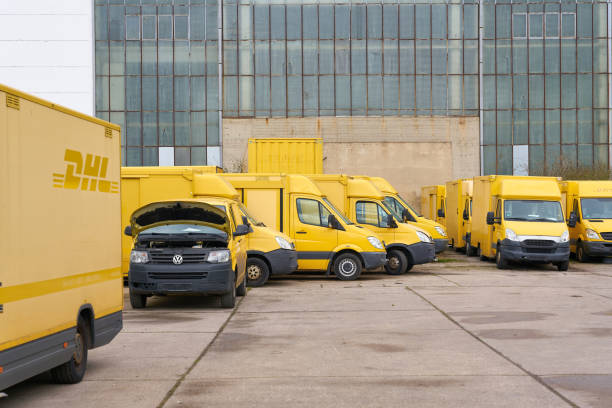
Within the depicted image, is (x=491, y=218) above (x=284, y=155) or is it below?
below

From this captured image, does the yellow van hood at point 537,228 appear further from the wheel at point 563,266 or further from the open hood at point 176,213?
the open hood at point 176,213

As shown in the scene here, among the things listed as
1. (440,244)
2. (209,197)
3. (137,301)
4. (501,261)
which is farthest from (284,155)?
(137,301)

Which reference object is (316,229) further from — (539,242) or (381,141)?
(381,141)

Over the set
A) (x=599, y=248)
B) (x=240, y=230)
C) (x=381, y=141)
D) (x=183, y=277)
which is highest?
(x=381, y=141)

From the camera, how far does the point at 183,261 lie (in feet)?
48.5

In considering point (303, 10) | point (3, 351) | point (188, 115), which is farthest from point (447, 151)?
point (3, 351)

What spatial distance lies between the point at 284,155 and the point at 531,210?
8.81 metres

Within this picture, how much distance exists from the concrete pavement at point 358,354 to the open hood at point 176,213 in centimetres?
155

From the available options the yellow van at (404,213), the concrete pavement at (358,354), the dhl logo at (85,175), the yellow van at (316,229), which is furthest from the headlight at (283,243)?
the dhl logo at (85,175)

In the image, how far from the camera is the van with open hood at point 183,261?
1469 cm

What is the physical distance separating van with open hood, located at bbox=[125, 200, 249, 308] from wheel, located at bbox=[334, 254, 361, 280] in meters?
5.95

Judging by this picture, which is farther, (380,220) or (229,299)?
(380,220)

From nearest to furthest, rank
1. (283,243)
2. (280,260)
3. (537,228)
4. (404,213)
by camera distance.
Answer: (280,260), (283,243), (537,228), (404,213)

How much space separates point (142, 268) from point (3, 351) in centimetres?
813
